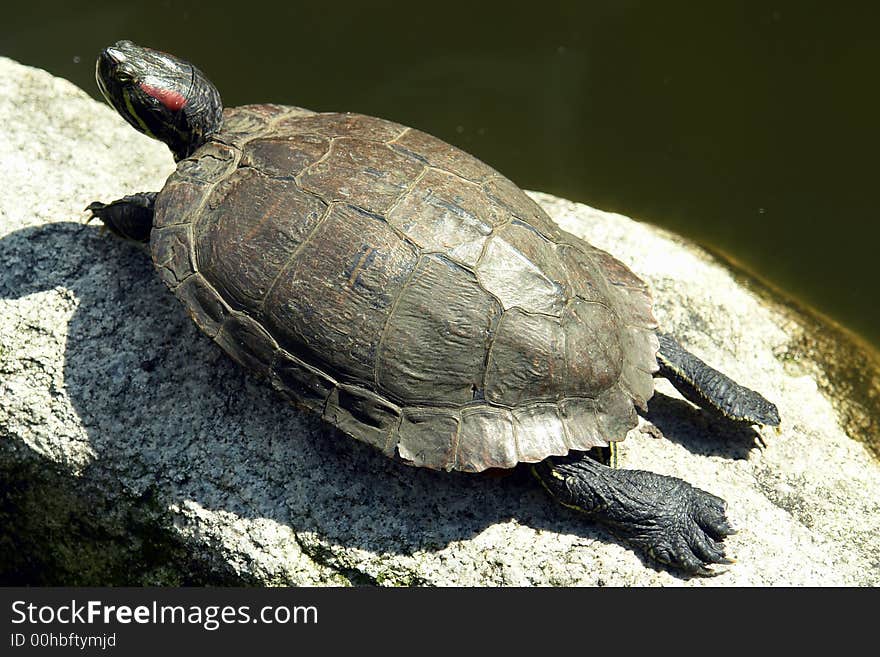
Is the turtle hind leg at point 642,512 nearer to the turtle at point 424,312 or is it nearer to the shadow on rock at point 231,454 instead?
the turtle at point 424,312

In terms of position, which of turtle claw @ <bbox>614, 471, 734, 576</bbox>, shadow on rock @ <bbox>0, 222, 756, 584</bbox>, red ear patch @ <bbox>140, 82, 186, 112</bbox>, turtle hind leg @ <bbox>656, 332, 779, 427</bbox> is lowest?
shadow on rock @ <bbox>0, 222, 756, 584</bbox>

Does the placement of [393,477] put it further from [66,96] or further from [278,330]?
[66,96]

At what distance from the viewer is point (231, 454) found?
3588 millimetres

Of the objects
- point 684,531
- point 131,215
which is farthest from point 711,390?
point 131,215

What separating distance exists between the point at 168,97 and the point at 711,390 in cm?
323

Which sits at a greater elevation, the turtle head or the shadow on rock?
the turtle head

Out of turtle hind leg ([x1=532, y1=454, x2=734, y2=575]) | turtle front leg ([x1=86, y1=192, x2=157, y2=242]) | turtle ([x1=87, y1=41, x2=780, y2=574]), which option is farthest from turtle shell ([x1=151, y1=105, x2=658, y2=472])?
turtle front leg ([x1=86, y1=192, x2=157, y2=242])

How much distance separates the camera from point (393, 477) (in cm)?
359

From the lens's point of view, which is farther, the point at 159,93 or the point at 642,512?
the point at 159,93

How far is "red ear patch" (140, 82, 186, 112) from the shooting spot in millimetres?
3881

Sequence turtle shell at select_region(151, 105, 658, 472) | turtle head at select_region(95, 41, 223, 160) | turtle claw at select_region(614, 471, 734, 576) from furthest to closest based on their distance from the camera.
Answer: turtle head at select_region(95, 41, 223, 160) < turtle claw at select_region(614, 471, 734, 576) < turtle shell at select_region(151, 105, 658, 472)

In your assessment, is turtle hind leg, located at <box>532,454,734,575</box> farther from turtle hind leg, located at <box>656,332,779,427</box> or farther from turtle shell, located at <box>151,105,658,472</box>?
turtle hind leg, located at <box>656,332,779,427</box>

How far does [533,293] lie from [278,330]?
3.76ft

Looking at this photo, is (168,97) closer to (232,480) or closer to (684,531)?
(232,480)
